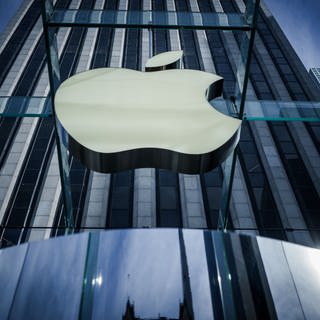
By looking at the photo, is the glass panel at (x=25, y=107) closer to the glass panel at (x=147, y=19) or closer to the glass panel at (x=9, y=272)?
the glass panel at (x=147, y=19)

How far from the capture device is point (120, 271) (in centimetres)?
411

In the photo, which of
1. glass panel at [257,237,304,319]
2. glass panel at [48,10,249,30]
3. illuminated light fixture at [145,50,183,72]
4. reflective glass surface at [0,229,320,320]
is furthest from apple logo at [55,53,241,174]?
glass panel at [257,237,304,319]

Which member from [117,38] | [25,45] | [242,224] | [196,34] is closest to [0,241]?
[242,224]

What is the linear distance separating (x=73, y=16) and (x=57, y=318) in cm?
641

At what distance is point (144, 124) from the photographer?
228 inches

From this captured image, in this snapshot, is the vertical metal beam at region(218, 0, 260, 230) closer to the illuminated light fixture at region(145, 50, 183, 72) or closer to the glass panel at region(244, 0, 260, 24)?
the glass panel at region(244, 0, 260, 24)

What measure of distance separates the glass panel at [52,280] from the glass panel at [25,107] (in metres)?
3.47

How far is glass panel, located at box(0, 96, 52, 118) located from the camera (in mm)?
7039

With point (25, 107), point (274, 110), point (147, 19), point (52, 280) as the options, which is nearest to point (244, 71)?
point (274, 110)

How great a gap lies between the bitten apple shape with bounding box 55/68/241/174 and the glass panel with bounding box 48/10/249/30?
1.46 meters

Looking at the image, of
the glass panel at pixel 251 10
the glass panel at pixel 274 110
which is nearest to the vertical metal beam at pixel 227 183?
the glass panel at pixel 274 110

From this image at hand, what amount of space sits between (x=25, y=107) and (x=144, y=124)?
9.82ft

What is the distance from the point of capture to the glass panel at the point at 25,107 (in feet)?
23.1

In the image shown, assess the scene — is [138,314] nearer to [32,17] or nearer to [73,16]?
[73,16]
